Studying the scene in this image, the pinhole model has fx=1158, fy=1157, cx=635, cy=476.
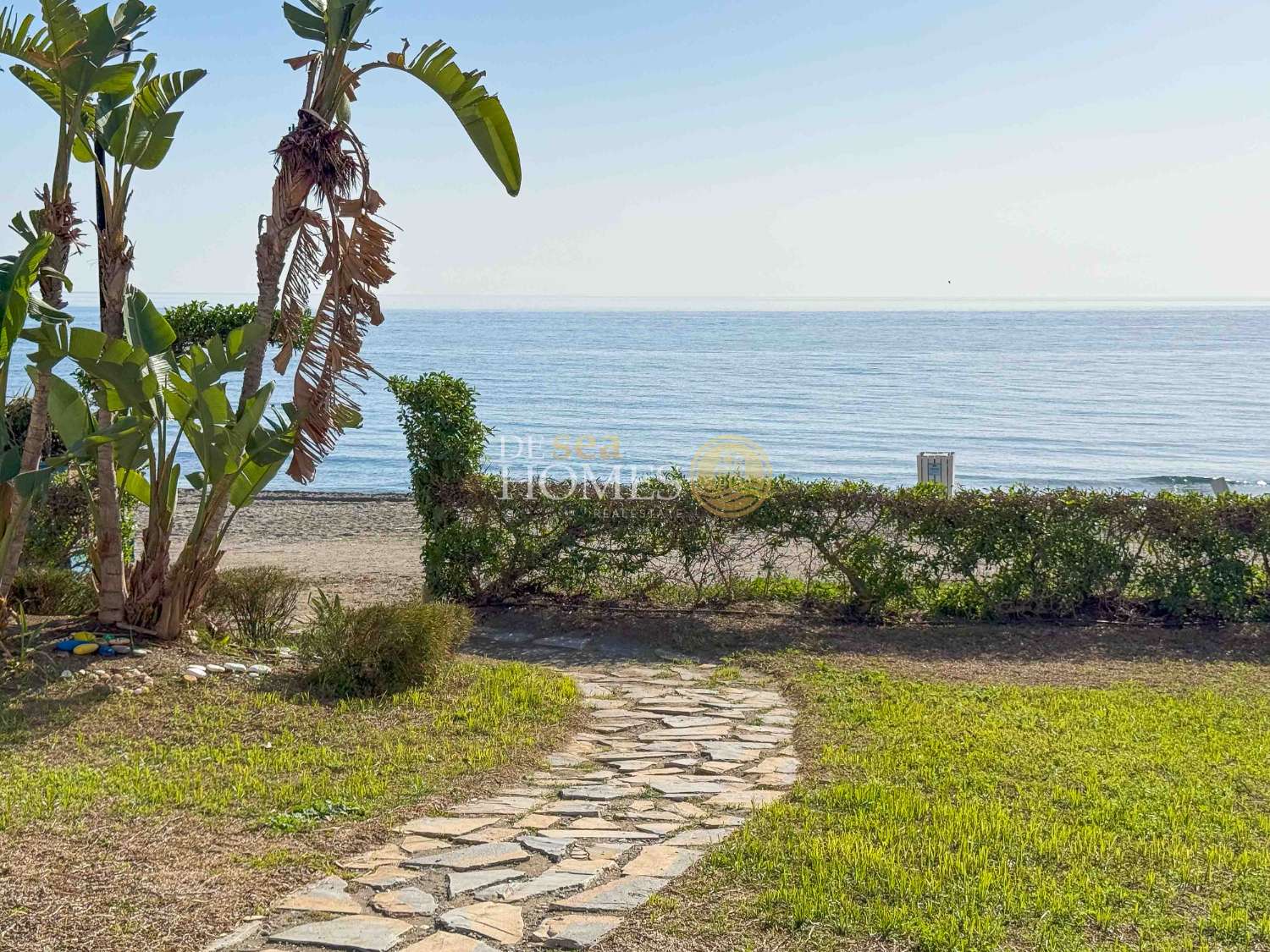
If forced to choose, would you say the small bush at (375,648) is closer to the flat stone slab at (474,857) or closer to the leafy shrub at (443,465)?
the flat stone slab at (474,857)

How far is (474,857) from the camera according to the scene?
4.86 metres

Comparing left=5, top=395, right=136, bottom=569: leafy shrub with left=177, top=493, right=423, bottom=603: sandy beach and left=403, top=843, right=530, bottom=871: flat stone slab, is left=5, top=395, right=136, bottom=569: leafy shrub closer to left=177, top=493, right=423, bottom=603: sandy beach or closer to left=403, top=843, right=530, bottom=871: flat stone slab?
left=177, top=493, right=423, bottom=603: sandy beach

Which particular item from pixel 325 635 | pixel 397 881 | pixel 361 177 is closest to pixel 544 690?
pixel 325 635

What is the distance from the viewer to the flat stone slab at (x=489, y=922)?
13.5 ft

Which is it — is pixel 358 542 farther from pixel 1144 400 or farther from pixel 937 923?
pixel 1144 400

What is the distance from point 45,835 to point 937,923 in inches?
147

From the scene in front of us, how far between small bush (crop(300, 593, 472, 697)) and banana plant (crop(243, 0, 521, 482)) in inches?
51.6

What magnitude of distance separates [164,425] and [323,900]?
4.53 m

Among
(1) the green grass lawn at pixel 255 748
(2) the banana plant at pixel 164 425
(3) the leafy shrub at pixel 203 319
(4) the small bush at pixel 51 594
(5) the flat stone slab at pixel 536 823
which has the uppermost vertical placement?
(3) the leafy shrub at pixel 203 319

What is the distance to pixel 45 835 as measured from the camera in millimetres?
5008

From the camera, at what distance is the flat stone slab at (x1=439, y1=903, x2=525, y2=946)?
412 centimetres

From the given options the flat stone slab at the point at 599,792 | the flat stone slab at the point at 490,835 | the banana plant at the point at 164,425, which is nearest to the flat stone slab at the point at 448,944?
the flat stone slab at the point at 490,835

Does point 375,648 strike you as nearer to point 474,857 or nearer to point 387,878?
point 474,857

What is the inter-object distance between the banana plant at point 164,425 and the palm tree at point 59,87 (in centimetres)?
45
